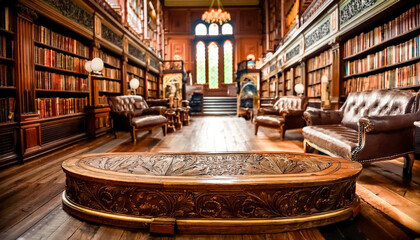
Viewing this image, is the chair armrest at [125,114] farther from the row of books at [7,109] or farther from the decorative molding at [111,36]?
the decorative molding at [111,36]

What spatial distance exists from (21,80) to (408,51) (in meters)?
4.91

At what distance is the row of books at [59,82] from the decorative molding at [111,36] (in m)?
1.37

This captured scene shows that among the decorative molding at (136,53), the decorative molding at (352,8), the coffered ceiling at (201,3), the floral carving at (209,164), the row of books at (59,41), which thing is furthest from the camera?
the coffered ceiling at (201,3)

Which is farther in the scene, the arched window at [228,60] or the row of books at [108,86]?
the arched window at [228,60]

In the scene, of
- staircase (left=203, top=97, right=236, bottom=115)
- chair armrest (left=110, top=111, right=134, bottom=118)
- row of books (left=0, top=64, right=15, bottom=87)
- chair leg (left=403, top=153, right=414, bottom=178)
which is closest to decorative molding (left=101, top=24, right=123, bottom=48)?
chair armrest (left=110, top=111, right=134, bottom=118)

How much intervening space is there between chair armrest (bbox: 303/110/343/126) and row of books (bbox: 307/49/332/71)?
8.04 feet

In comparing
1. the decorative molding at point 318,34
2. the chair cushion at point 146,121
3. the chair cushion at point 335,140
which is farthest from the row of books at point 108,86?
the decorative molding at point 318,34

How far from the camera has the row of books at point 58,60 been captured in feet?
12.3

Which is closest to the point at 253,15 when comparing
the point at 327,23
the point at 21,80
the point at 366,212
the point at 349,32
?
the point at 327,23

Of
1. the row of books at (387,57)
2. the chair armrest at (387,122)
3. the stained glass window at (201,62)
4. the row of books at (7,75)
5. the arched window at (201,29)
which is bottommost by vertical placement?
the chair armrest at (387,122)

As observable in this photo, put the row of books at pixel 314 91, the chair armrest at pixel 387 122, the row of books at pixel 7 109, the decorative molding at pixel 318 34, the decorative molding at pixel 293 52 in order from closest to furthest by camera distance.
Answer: the chair armrest at pixel 387 122 → the row of books at pixel 7 109 → the decorative molding at pixel 318 34 → the row of books at pixel 314 91 → the decorative molding at pixel 293 52

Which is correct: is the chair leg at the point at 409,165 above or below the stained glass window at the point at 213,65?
below

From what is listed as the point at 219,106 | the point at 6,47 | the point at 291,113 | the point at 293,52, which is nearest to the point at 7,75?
the point at 6,47

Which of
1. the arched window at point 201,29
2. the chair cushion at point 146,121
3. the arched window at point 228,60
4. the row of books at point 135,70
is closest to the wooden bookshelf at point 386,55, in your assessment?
the chair cushion at point 146,121
